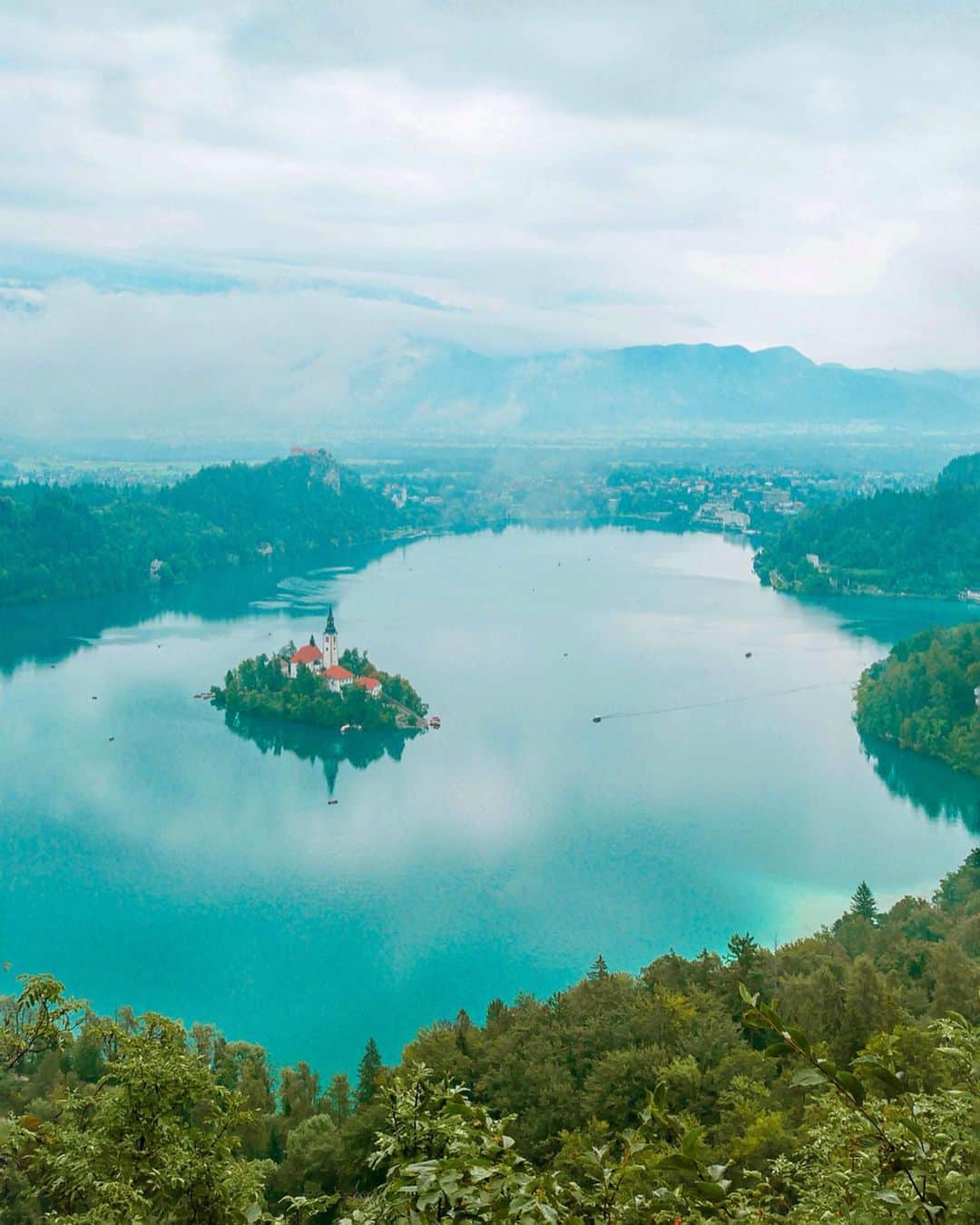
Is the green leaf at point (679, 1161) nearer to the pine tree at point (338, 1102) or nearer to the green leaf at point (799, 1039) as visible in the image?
the green leaf at point (799, 1039)

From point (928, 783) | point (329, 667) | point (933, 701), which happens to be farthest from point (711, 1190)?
point (329, 667)

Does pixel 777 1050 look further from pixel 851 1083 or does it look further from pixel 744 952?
pixel 744 952

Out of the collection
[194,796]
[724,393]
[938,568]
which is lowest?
[194,796]

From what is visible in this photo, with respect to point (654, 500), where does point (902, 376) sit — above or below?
above

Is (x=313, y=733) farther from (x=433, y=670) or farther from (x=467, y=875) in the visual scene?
(x=467, y=875)

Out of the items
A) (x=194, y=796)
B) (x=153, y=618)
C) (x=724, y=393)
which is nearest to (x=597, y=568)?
(x=153, y=618)

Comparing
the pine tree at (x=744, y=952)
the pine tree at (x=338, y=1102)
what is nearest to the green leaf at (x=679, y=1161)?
the pine tree at (x=338, y=1102)
